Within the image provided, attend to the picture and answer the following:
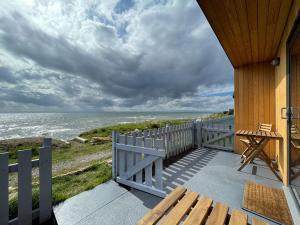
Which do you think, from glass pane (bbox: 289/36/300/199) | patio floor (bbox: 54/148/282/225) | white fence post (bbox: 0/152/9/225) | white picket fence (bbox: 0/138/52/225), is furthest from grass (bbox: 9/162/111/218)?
glass pane (bbox: 289/36/300/199)

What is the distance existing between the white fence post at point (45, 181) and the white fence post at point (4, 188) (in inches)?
12.2

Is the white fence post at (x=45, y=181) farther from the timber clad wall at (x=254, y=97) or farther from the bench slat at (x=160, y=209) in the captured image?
the timber clad wall at (x=254, y=97)

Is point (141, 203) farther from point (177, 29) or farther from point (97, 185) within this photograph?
point (177, 29)

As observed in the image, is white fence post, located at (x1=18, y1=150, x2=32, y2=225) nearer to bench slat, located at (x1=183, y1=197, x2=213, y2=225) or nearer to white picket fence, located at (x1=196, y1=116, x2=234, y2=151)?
bench slat, located at (x1=183, y1=197, x2=213, y2=225)

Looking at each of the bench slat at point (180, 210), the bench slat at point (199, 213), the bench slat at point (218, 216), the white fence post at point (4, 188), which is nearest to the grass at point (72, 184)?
the white fence post at point (4, 188)

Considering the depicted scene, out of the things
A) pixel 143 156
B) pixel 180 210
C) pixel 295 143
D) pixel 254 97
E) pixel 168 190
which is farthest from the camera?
pixel 254 97

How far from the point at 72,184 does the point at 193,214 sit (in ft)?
8.08

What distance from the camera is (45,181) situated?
181 cm

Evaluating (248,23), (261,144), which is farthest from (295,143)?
(248,23)

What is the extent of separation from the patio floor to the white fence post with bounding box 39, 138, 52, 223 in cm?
14

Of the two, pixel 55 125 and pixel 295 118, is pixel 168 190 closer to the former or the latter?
pixel 295 118

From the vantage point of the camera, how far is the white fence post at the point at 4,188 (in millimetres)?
1486

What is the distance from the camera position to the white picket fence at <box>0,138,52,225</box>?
59.3 inches

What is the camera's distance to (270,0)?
6.21ft
